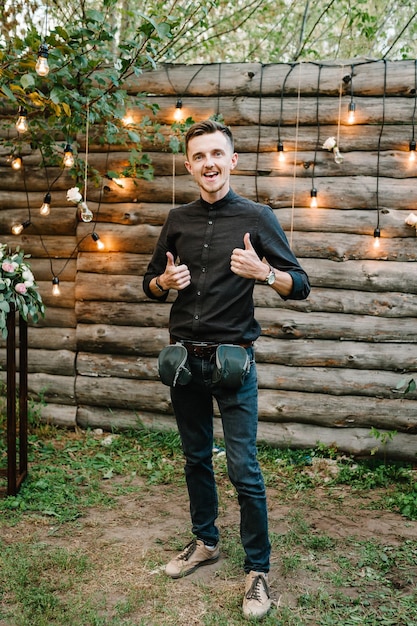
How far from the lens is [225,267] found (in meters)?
2.92

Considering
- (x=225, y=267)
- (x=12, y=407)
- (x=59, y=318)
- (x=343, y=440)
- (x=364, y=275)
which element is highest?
(x=225, y=267)

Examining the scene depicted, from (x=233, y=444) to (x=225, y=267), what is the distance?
91 cm

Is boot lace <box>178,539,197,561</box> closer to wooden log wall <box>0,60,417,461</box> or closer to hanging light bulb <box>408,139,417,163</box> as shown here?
wooden log wall <box>0,60,417,461</box>

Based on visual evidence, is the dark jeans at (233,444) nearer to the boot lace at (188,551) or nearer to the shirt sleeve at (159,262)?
the boot lace at (188,551)

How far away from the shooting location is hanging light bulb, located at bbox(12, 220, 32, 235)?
5426 mm

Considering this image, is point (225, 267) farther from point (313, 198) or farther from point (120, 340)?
point (120, 340)

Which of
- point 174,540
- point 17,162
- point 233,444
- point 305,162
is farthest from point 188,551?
point 17,162

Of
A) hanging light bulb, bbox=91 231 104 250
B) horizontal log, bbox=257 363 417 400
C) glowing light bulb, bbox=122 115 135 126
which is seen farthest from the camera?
hanging light bulb, bbox=91 231 104 250

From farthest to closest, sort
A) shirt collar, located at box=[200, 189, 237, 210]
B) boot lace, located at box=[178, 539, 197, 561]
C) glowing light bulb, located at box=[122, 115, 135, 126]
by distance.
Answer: glowing light bulb, located at box=[122, 115, 135, 126], boot lace, located at box=[178, 539, 197, 561], shirt collar, located at box=[200, 189, 237, 210]

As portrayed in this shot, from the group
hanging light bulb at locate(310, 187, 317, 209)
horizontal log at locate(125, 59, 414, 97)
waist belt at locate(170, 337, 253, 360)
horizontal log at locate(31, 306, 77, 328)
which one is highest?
horizontal log at locate(125, 59, 414, 97)

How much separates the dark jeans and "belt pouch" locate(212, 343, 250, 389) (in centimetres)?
10

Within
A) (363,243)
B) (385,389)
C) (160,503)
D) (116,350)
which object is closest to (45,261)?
(116,350)

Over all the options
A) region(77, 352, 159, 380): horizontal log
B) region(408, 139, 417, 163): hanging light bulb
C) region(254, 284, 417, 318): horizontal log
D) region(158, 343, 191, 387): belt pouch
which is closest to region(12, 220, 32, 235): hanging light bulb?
region(77, 352, 159, 380): horizontal log

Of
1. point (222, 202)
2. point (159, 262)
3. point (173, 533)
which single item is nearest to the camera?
point (222, 202)
